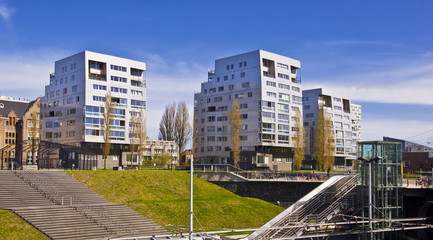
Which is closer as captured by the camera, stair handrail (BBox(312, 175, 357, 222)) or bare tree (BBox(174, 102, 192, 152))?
stair handrail (BBox(312, 175, 357, 222))

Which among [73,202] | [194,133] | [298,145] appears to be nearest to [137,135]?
[194,133]

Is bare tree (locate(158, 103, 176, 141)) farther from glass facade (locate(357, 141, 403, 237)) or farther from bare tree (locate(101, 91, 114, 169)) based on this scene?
glass facade (locate(357, 141, 403, 237))

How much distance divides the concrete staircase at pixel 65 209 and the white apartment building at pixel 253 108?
163ft

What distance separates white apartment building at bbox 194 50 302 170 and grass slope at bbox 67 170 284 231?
110 ft

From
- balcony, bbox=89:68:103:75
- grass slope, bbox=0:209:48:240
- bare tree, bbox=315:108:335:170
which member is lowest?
grass slope, bbox=0:209:48:240

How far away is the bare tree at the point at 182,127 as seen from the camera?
110938mm

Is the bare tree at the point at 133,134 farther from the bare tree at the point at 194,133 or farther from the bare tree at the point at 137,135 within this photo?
the bare tree at the point at 194,133

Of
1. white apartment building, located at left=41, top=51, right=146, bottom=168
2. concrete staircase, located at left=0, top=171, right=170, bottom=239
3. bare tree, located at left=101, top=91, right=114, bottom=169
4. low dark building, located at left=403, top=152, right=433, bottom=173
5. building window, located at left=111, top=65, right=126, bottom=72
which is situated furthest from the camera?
low dark building, located at left=403, top=152, right=433, bottom=173

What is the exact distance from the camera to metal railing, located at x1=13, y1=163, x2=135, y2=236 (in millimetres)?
40344

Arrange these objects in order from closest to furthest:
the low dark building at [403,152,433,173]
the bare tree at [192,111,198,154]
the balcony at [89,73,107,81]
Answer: the balcony at [89,73,107,81], the bare tree at [192,111,198,154], the low dark building at [403,152,433,173]

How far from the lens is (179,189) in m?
58.3

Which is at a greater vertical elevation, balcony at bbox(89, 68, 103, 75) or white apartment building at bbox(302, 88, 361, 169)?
balcony at bbox(89, 68, 103, 75)

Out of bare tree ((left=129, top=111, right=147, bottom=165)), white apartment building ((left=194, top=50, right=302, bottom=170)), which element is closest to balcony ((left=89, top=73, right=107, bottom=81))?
bare tree ((left=129, top=111, right=147, bottom=165))

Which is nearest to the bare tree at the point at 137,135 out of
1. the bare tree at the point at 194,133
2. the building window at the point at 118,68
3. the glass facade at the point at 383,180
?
the building window at the point at 118,68
